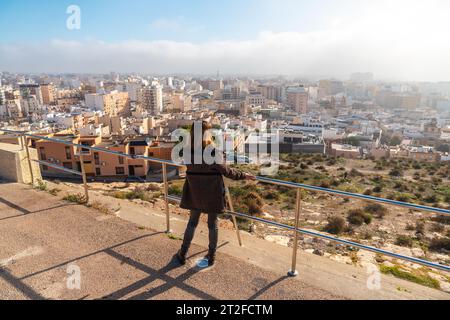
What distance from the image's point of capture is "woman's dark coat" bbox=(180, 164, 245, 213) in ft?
9.26

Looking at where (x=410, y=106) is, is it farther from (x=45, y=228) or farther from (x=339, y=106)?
(x=45, y=228)

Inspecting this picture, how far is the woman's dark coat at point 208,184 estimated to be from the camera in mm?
2822

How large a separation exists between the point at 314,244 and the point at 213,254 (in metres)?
4.52

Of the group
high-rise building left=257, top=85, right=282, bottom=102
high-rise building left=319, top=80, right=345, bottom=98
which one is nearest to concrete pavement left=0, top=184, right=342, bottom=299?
high-rise building left=257, top=85, right=282, bottom=102

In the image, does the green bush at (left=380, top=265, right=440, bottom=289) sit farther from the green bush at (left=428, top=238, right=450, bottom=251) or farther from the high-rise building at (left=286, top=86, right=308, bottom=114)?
the high-rise building at (left=286, top=86, right=308, bottom=114)

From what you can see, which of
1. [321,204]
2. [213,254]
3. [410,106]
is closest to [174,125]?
[321,204]

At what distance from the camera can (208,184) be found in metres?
2.88

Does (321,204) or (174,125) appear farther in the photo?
(174,125)

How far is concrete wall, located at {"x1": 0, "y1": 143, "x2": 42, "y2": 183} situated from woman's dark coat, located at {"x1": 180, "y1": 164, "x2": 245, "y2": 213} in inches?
163

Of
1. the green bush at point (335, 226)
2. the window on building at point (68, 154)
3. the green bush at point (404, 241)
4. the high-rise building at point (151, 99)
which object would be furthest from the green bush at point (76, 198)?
the high-rise building at point (151, 99)

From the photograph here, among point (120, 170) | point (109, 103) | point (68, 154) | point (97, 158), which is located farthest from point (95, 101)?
point (97, 158)

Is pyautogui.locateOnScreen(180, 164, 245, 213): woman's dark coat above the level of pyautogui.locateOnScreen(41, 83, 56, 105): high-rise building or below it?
above

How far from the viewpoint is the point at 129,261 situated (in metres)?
3.19

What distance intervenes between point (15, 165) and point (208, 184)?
4.43m
